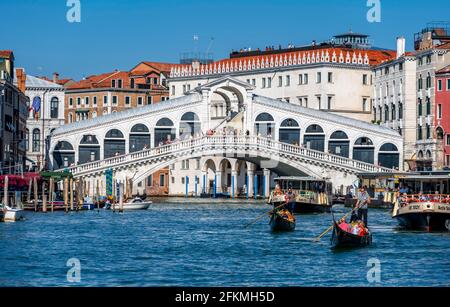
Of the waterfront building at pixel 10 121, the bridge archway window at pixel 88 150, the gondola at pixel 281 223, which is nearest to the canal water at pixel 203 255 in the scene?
the gondola at pixel 281 223

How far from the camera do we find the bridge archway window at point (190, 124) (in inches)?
2682

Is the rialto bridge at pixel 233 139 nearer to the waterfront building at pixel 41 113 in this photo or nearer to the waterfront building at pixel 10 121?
the waterfront building at pixel 10 121

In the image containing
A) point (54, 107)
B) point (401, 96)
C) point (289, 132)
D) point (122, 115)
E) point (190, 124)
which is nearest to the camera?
point (122, 115)

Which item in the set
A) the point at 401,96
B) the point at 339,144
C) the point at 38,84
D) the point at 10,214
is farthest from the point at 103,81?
the point at 10,214

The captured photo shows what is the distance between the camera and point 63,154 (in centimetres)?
6694

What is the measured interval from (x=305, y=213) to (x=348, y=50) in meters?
28.9

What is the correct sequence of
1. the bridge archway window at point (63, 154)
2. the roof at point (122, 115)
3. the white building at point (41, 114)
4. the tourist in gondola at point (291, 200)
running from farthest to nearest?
the white building at point (41, 114) < the roof at point (122, 115) < the bridge archway window at point (63, 154) < the tourist in gondola at point (291, 200)

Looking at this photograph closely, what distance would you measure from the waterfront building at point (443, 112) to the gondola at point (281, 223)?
26.3 meters

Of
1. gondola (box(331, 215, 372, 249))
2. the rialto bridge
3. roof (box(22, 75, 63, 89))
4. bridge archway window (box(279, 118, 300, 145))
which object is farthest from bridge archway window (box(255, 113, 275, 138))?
gondola (box(331, 215, 372, 249))

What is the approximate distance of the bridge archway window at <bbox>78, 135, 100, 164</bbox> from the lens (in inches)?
2645

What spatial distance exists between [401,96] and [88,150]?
15.3m

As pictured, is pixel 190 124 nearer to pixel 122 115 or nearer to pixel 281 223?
pixel 122 115

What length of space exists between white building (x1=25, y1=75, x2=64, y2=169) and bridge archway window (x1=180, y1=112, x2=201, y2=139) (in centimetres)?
1448
